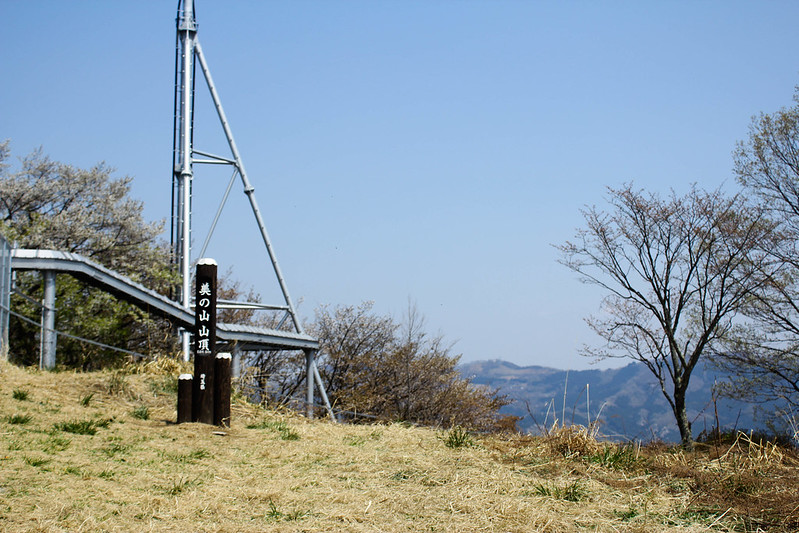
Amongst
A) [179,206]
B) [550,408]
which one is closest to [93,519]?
[550,408]

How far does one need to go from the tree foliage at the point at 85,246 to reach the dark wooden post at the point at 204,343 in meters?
9.96

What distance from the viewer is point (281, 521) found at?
471cm

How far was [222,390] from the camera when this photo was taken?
9.24 m

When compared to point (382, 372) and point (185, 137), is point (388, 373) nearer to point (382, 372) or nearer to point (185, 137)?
point (382, 372)

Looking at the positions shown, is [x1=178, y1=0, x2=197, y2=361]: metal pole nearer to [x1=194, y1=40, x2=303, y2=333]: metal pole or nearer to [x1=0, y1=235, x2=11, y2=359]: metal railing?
[x1=194, y1=40, x2=303, y2=333]: metal pole

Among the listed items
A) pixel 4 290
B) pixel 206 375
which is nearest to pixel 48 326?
pixel 4 290

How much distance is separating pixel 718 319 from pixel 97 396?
18.1 m

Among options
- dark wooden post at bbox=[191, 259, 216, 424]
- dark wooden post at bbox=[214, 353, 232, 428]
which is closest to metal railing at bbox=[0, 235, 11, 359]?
dark wooden post at bbox=[191, 259, 216, 424]

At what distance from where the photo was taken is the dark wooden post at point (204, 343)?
915cm

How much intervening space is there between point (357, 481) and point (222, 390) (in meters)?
3.88

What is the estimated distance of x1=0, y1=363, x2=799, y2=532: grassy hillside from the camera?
15.3ft

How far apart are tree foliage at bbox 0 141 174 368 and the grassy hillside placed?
11.3m

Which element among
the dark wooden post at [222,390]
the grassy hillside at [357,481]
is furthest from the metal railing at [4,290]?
the dark wooden post at [222,390]

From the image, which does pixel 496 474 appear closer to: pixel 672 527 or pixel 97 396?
pixel 672 527
